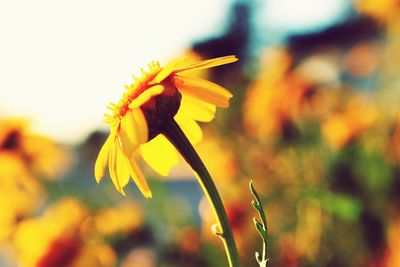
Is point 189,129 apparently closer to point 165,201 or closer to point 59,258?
point 59,258

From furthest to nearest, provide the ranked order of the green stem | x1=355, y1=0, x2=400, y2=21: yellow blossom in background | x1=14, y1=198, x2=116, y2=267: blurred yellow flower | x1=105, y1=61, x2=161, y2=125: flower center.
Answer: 1. x1=355, y1=0, x2=400, y2=21: yellow blossom in background
2. x1=14, y1=198, x2=116, y2=267: blurred yellow flower
3. x1=105, y1=61, x2=161, y2=125: flower center
4. the green stem

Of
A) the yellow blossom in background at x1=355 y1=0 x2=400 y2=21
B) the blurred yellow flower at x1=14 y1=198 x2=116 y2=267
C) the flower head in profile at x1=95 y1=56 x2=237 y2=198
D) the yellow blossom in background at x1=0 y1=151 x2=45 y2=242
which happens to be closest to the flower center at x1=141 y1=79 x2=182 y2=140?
the flower head in profile at x1=95 y1=56 x2=237 y2=198

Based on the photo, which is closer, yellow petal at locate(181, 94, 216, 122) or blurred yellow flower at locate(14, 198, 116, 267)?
yellow petal at locate(181, 94, 216, 122)

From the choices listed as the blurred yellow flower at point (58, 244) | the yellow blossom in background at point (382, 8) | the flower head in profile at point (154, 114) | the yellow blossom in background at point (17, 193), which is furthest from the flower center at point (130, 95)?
the yellow blossom in background at point (382, 8)

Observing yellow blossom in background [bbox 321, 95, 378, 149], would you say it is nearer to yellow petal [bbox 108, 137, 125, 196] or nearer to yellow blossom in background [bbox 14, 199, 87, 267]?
yellow blossom in background [bbox 14, 199, 87, 267]

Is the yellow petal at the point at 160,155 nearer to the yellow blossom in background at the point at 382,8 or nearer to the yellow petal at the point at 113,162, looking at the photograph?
the yellow petal at the point at 113,162

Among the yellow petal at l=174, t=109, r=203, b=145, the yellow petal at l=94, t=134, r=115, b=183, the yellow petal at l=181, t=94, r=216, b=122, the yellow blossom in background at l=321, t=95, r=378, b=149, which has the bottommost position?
the yellow blossom in background at l=321, t=95, r=378, b=149

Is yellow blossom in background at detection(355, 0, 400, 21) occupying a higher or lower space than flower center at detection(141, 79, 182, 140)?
lower
